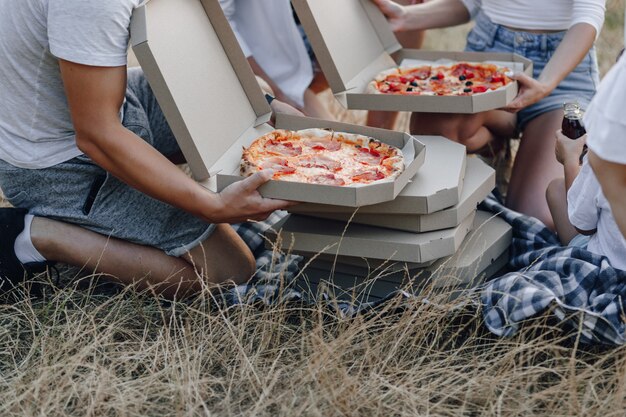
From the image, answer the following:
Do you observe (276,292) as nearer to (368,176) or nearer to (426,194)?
(368,176)

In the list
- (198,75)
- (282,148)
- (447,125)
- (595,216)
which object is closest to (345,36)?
(447,125)

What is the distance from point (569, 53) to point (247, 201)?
153 cm

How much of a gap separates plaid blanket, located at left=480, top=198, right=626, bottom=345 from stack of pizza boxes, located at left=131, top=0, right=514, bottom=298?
0.20m

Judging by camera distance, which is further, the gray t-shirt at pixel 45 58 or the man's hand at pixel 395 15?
the man's hand at pixel 395 15

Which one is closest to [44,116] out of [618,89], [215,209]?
[215,209]

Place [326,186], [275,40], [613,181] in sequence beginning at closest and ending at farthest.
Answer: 1. [613,181]
2. [326,186]
3. [275,40]

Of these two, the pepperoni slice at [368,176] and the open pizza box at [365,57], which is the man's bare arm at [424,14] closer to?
the open pizza box at [365,57]

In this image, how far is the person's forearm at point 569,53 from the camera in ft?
11.2

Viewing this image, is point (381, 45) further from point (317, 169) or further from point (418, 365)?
point (418, 365)

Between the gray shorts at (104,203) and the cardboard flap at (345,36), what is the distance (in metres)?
0.69

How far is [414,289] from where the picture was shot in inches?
116

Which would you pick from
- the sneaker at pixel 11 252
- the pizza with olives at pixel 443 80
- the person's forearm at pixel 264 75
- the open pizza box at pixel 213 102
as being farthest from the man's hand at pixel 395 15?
the sneaker at pixel 11 252

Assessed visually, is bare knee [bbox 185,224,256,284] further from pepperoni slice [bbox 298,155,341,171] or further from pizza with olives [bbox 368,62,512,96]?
pizza with olives [bbox 368,62,512,96]

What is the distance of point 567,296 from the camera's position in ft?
8.54
